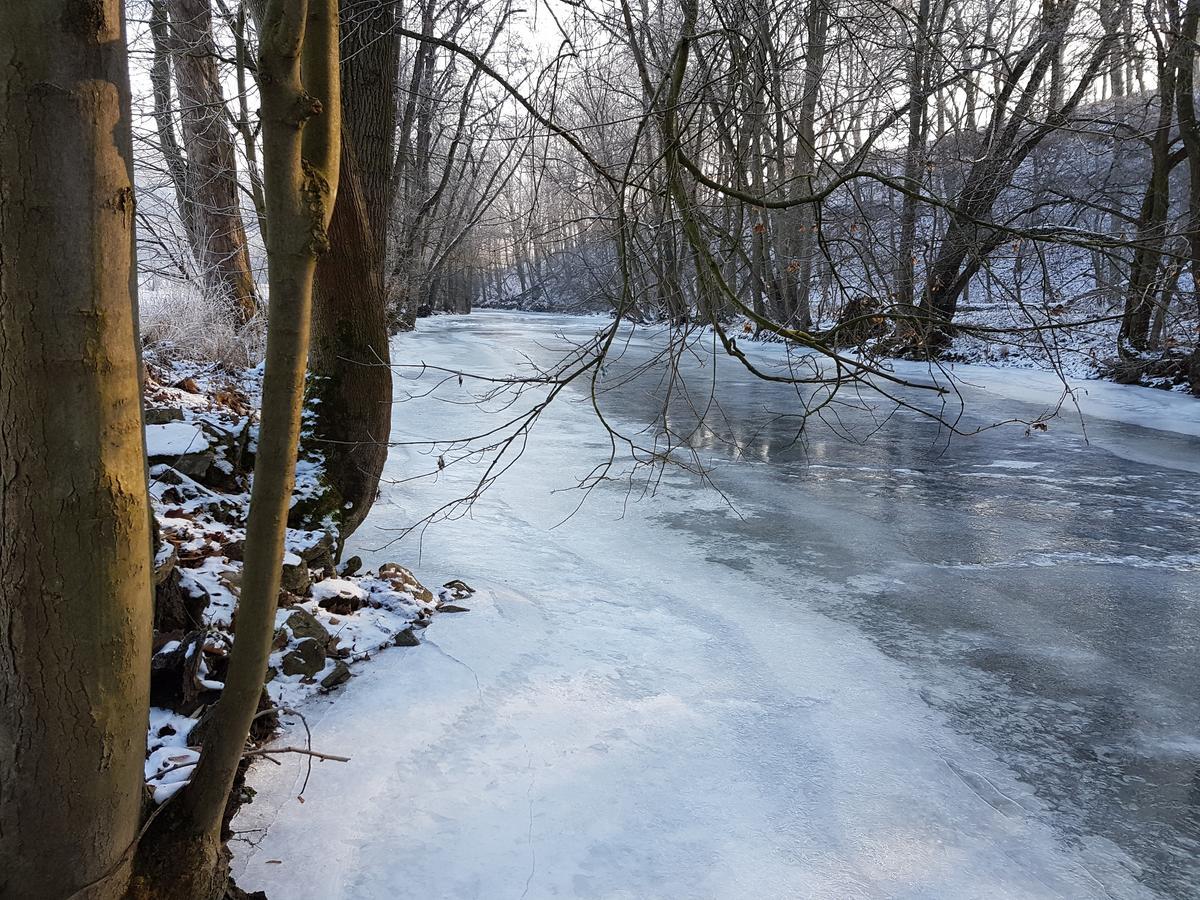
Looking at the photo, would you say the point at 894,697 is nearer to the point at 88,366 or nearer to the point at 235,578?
the point at 235,578

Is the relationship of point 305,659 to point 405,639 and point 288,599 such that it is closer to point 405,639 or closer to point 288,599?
point 288,599

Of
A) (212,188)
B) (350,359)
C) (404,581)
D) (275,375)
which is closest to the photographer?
(275,375)

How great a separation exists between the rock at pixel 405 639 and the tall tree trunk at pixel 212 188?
21.8 ft

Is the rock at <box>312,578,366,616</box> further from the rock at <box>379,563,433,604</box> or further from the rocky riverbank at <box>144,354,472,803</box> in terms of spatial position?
the rock at <box>379,563,433,604</box>

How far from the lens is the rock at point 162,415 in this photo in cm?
478

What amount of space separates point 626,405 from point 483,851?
9.39 m

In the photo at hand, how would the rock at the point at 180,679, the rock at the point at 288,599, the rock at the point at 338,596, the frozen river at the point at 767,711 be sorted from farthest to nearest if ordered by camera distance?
the rock at the point at 338,596 < the rock at the point at 288,599 < the rock at the point at 180,679 < the frozen river at the point at 767,711

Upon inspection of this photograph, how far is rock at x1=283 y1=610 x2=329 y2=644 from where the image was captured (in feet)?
11.6

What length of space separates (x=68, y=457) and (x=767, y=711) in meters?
2.74

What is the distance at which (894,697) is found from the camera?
3.54 metres

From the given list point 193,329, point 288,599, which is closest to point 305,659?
point 288,599

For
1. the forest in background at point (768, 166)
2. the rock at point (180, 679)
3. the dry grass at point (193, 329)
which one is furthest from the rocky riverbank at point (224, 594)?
the dry grass at point (193, 329)

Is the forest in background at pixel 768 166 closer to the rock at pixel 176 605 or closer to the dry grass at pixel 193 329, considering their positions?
the dry grass at pixel 193 329

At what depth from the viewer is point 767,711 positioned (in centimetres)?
339
